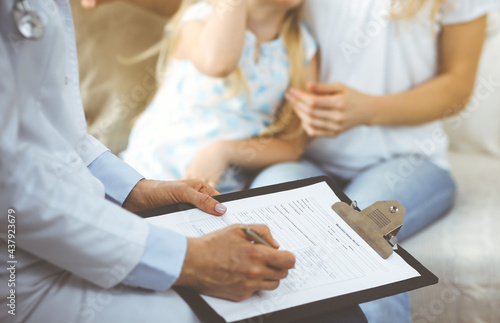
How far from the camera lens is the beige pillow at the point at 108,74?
1195 mm

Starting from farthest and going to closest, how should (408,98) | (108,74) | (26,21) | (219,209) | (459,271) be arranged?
(108,74)
(408,98)
(459,271)
(219,209)
(26,21)

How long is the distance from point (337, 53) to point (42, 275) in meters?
0.83

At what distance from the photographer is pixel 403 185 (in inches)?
40.0

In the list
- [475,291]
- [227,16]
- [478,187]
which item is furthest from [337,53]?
[475,291]

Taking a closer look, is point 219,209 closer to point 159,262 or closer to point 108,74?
point 159,262

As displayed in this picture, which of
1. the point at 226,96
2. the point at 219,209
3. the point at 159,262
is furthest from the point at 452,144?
the point at 159,262

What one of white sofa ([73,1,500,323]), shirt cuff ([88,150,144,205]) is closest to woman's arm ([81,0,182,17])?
white sofa ([73,1,500,323])

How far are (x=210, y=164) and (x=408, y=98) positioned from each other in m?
0.48

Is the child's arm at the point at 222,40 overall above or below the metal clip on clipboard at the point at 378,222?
above

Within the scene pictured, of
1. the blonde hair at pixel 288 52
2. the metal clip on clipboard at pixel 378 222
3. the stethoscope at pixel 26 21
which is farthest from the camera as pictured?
the blonde hair at pixel 288 52

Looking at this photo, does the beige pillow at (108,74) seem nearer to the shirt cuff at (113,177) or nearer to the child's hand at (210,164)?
the child's hand at (210,164)

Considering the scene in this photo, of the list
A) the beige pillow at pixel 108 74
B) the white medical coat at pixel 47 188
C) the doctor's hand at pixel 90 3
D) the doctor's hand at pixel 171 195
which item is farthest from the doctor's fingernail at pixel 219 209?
the doctor's hand at pixel 90 3

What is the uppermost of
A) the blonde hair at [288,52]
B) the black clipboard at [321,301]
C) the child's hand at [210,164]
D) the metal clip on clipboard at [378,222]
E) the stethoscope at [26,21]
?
the stethoscope at [26,21]

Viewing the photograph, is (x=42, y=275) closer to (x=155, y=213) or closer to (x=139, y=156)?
(x=155, y=213)
